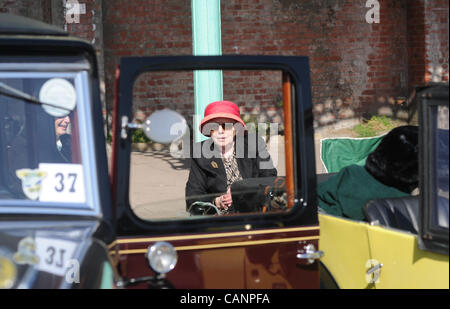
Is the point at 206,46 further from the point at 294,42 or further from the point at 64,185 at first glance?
the point at 294,42

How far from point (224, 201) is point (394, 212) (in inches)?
29.9

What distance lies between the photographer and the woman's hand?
3.14m

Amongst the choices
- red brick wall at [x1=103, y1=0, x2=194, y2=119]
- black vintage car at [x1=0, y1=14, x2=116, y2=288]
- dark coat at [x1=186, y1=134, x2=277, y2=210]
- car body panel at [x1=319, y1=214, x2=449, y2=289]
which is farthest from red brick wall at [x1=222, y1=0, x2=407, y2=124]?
black vintage car at [x1=0, y1=14, x2=116, y2=288]

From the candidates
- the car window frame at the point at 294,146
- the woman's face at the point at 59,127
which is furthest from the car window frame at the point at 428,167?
the woman's face at the point at 59,127

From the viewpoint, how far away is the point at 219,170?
3.69 meters

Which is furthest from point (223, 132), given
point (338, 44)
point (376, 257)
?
point (338, 44)

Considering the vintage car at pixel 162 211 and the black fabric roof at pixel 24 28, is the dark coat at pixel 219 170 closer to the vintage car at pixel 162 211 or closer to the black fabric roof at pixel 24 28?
the vintage car at pixel 162 211

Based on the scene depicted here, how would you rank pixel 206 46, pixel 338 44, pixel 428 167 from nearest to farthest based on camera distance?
pixel 428 167, pixel 206 46, pixel 338 44

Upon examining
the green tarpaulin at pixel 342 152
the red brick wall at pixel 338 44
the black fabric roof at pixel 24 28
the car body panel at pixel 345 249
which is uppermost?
the red brick wall at pixel 338 44

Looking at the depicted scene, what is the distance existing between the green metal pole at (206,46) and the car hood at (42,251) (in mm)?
3062

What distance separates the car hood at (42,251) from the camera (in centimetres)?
214

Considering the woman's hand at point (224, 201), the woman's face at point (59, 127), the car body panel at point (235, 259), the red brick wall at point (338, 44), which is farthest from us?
the red brick wall at point (338, 44)

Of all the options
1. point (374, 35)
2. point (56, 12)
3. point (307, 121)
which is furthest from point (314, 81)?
point (307, 121)
